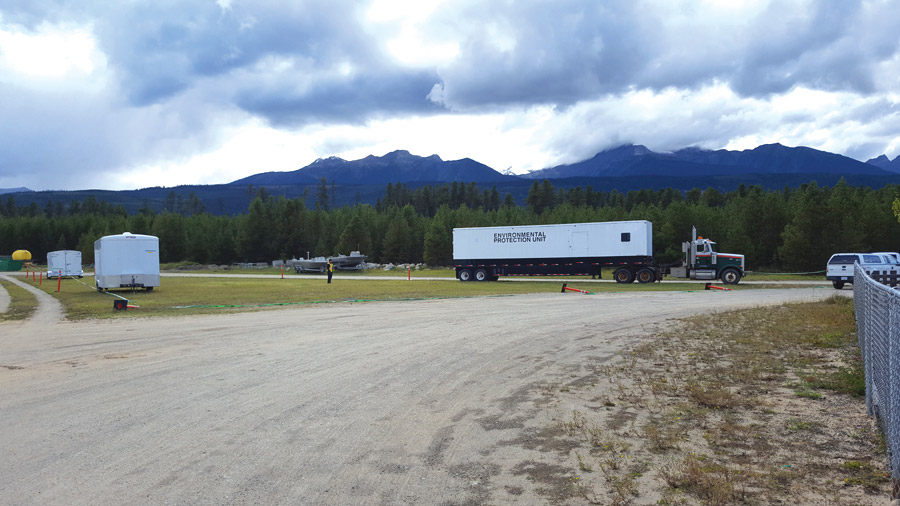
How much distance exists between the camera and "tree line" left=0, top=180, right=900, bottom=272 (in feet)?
182

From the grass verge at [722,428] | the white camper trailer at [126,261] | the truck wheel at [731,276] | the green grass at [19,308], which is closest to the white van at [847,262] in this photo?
the truck wheel at [731,276]

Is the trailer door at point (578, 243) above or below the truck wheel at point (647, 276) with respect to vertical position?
above

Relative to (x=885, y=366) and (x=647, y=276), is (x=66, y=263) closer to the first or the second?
(x=647, y=276)

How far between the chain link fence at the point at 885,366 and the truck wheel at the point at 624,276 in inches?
1173

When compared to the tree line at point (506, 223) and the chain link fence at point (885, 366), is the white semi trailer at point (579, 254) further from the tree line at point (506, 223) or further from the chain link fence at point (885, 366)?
the chain link fence at point (885, 366)

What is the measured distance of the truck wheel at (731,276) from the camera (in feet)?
117

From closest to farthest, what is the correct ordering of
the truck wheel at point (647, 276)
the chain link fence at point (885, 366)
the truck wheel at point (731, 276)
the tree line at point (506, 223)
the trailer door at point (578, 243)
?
the chain link fence at point (885, 366) < the truck wheel at point (731, 276) < the truck wheel at point (647, 276) < the trailer door at point (578, 243) < the tree line at point (506, 223)

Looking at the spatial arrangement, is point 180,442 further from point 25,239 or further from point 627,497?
point 25,239

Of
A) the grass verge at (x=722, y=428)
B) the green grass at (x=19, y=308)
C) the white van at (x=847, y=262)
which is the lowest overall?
the green grass at (x=19, y=308)

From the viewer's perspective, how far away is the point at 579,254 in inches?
1481

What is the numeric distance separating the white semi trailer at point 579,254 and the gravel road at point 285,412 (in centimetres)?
2216

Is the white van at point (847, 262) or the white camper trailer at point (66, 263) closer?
the white van at point (847, 262)

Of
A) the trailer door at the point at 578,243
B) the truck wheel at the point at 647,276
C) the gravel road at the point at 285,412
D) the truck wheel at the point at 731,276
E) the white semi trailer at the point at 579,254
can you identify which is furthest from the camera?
the trailer door at the point at 578,243

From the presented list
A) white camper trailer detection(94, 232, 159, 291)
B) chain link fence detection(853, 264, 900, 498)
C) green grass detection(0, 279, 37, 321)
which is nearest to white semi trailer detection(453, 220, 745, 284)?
white camper trailer detection(94, 232, 159, 291)
